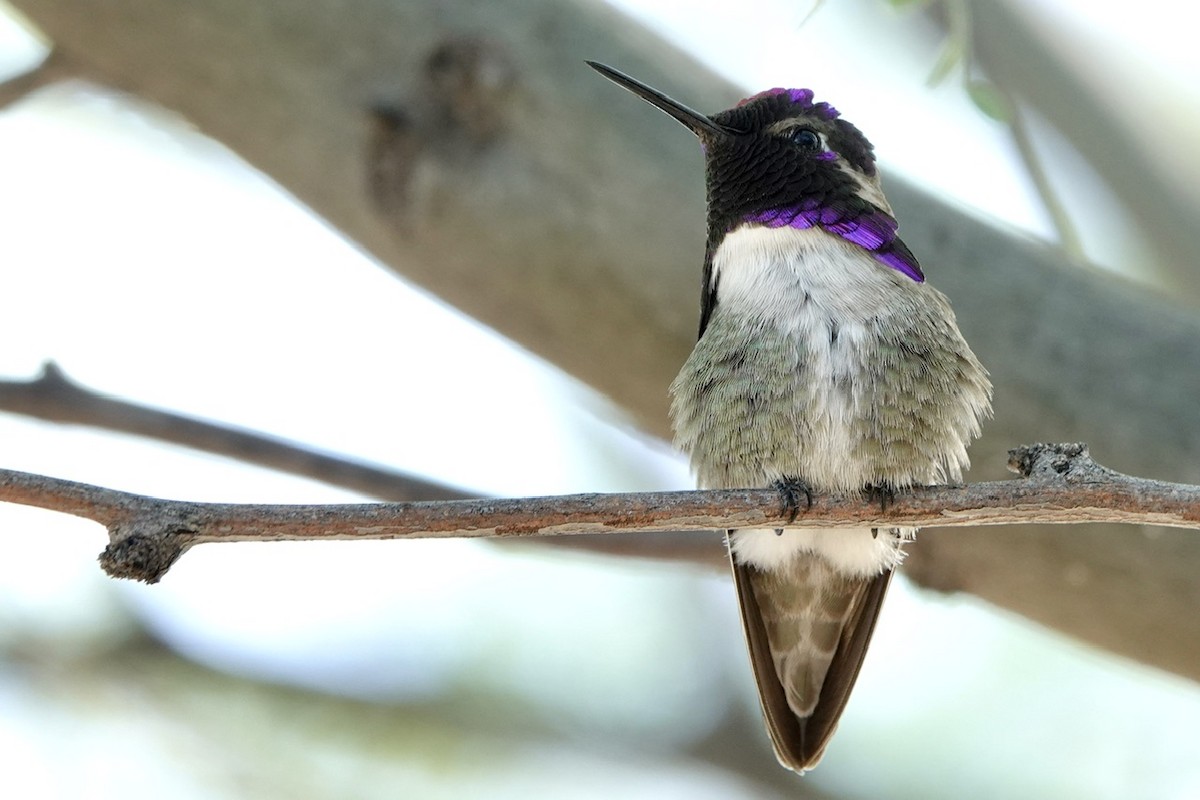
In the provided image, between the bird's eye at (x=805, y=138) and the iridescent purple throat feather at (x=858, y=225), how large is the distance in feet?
0.61

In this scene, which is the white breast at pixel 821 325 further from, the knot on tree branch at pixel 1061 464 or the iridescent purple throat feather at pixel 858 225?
the knot on tree branch at pixel 1061 464

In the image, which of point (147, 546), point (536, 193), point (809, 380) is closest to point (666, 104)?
point (536, 193)

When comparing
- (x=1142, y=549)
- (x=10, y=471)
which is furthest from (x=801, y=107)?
(x=10, y=471)

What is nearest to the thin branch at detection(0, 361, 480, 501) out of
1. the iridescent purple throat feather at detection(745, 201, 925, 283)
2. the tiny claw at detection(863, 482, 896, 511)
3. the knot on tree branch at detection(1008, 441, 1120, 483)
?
the tiny claw at detection(863, 482, 896, 511)

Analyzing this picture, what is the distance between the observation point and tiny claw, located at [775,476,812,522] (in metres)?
2.56

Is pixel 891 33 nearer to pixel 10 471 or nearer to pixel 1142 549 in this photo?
pixel 1142 549

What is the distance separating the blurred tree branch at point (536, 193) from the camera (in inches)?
112

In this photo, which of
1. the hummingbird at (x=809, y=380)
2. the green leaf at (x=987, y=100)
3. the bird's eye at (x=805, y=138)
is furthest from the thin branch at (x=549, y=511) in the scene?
the bird's eye at (x=805, y=138)

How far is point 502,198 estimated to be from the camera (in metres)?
2.90

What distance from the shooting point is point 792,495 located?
2686mm

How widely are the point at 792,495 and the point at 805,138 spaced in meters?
1.25

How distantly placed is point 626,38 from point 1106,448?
1.51 meters

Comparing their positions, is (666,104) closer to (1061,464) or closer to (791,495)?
(791,495)

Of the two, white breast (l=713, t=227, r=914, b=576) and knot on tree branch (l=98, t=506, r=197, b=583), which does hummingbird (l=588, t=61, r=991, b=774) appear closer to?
white breast (l=713, t=227, r=914, b=576)
